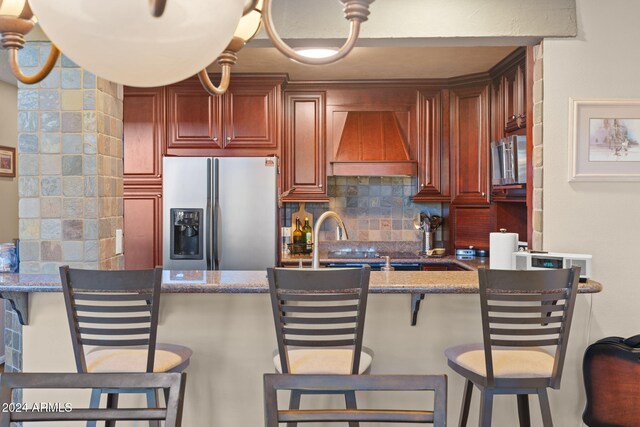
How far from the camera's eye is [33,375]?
1.17m

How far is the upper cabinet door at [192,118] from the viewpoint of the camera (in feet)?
14.4

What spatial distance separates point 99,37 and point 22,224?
221cm

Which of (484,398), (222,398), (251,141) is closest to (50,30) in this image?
(484,398)

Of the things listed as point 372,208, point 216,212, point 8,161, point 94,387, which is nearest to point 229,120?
point 216,212

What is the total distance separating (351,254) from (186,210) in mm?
1500

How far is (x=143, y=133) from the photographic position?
14.4 feet

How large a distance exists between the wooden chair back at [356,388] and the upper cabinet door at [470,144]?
136 inches

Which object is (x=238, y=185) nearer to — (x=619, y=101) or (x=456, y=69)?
(x=456, y=69)

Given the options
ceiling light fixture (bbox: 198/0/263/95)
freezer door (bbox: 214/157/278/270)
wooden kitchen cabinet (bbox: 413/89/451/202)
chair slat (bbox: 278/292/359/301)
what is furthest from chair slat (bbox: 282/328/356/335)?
wooden kitchen cabinet (bbox: 413/89/451/202)

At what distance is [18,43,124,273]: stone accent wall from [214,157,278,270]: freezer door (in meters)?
1.33

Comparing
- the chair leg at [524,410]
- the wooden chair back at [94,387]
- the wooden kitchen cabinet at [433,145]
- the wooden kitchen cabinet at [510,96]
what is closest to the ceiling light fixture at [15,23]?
the wooden chair back at [94,387]

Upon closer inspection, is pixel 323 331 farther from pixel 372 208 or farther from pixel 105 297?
pixel 372 208

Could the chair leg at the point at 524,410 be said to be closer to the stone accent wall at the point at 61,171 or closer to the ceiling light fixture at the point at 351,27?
the ceiling light fixture at the point at 351,27

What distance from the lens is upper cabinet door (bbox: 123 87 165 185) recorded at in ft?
14.3
